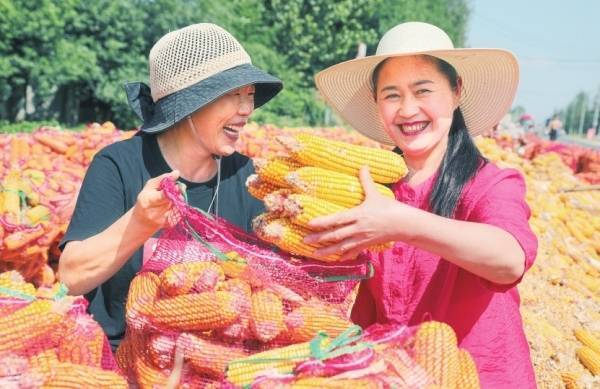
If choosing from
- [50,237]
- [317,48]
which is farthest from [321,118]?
[50,237]

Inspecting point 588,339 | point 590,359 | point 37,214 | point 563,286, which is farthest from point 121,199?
point 563,286

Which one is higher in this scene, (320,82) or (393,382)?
(320,82)

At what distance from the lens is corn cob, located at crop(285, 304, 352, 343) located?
1828mm

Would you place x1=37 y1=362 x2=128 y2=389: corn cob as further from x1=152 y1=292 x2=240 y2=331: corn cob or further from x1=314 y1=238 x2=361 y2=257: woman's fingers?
x1=314 y1=238 x2=361 y2=257: woman's fingers

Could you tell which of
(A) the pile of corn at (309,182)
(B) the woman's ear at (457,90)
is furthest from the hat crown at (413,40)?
(A) the pile of corn at (309,182)

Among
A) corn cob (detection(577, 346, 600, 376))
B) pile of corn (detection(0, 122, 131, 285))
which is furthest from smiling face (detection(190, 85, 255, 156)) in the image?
corn cob (detection(577, 346, 600, 376))

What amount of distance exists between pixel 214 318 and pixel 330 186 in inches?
20.8

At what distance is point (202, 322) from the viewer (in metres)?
1.82

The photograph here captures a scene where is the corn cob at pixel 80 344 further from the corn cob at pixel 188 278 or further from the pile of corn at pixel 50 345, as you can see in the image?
the corn cob at pixel 188 278

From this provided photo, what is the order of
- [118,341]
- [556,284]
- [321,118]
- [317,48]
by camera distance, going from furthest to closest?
[317,48] → [321,118] → [556,284] → [118,341]

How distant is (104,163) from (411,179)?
4.08 ft

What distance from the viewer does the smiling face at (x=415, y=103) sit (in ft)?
6.71

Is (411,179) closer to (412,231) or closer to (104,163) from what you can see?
(412,231)

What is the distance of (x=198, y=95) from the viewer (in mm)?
2361
